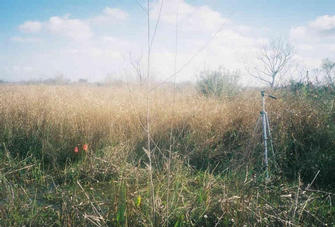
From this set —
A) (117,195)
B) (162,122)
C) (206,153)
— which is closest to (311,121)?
(206,153)

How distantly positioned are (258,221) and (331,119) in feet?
8.97

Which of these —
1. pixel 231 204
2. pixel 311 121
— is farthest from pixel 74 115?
pixel 311 121

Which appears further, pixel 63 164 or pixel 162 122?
pixel 162 122

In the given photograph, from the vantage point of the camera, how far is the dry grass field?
5.57 ft

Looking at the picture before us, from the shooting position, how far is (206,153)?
10.5ft

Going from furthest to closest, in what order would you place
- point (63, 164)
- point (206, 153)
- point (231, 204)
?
point (206, 153)
point (63, 164)
point (231, 204)

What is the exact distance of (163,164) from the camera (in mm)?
2664

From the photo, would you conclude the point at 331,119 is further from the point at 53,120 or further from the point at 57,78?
the point at 57,78

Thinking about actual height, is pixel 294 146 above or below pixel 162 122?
below

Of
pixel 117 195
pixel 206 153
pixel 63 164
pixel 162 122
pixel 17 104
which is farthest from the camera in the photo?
pixel 17 104

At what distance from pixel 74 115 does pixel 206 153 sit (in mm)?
2423

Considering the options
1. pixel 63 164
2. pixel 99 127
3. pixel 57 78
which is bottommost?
pixel 63 164

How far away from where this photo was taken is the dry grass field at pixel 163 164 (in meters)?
1.70

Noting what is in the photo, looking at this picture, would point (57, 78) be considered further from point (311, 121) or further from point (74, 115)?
point (311, 121)
